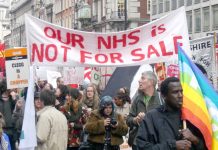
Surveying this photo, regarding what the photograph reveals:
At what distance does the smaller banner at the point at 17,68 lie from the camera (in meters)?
13.9

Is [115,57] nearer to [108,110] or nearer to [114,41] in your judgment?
[114,41]

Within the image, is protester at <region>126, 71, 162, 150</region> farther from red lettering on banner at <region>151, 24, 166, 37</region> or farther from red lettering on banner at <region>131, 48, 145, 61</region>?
red lettering on banner at <region>151, 24, 166, 37</region>

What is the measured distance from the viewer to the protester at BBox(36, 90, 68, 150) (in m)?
7.98

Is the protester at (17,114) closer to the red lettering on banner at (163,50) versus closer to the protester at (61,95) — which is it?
the protester at (61,95)

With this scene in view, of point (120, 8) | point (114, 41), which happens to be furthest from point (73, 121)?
point (120, 8)

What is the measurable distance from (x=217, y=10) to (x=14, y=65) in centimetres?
2463

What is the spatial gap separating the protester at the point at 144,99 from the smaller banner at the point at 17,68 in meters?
5.49

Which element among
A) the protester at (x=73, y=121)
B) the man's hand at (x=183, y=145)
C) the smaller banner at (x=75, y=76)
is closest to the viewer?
the man's hand at (x=183, y=145)

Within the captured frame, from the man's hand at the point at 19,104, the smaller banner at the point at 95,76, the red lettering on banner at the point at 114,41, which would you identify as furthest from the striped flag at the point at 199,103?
the smaller banner at the point at 95,76

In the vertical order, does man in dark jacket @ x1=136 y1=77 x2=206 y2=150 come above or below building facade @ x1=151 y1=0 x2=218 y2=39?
below

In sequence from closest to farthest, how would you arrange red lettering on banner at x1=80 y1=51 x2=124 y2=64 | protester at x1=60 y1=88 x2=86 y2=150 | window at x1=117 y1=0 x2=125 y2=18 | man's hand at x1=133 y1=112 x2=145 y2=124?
man's hand at x1=133 y1=112 x2=145 y2=124
red lettering on banner at x1=80 y1=51 x2=124 y2=64
protester at x1=60 y1=88 x2=86 y2=150
window at x1=117 y1=0 x2=125 y2=18

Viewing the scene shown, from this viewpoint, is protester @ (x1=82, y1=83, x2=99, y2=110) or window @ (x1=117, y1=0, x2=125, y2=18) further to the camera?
window @ (x1=117, y1=0, x2=125, y2=18)

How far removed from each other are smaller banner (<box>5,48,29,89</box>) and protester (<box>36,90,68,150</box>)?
5.11m

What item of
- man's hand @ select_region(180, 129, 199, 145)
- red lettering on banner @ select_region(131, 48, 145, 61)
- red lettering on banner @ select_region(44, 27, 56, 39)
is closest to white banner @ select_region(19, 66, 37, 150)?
red lettering on banner @ select_region(44, 27, 56, 39)
